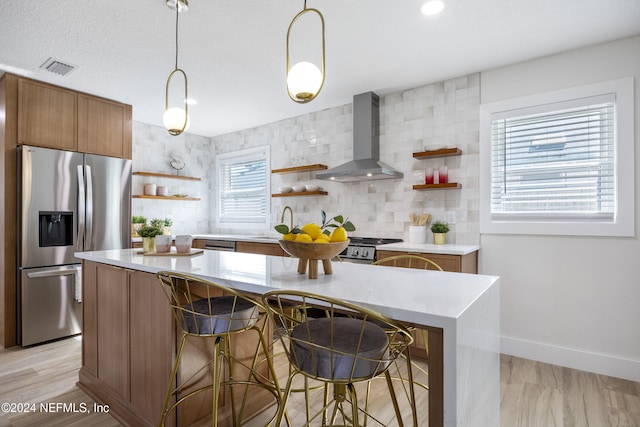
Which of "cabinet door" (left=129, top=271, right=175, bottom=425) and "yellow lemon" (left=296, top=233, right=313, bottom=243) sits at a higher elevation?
"yellow lemon" (left=296, top=233, right=313, bottom=243)

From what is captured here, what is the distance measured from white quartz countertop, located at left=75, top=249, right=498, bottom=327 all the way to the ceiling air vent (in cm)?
198

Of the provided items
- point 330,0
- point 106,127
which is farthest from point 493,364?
point 106,127

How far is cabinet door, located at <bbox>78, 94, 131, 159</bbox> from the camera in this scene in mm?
3568

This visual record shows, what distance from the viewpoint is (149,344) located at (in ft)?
5.91

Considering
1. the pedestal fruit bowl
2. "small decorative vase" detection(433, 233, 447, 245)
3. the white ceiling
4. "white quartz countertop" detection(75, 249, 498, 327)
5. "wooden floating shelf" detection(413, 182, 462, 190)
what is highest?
the white ceiling

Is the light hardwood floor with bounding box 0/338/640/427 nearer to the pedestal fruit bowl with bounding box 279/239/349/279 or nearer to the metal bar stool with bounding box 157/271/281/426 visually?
the metal bar stool with bounding box 157/271/281/426

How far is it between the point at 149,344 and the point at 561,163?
3.22 m

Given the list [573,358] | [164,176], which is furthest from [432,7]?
[164,176]

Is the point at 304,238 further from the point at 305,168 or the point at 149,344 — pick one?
the point at 305,168

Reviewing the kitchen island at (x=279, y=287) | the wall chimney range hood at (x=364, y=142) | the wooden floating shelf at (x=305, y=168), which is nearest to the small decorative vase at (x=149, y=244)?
the kitchen island at (x=279, y=287)

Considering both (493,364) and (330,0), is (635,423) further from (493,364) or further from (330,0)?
(330,0)

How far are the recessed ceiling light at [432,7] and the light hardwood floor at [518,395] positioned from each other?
249 centimetres

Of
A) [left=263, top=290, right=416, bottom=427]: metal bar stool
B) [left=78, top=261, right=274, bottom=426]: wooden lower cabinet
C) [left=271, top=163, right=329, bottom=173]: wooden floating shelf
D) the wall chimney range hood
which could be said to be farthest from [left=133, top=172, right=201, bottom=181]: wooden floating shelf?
[left=263, top=290, right=416, bottom=427]: metal bar stool

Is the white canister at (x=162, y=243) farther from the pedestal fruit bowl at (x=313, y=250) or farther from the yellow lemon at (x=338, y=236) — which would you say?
the yellow lemon at (x=338, y=236)
